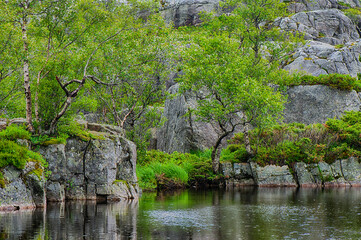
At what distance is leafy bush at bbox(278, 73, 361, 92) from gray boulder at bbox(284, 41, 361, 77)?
4.08m

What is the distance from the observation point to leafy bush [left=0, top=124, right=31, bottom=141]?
71.3 feet

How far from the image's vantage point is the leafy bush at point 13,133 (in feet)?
71.3

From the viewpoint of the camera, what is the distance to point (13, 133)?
72.3 ft

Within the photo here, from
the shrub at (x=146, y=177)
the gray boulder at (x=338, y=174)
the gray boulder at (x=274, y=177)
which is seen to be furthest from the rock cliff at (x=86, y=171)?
the gray boulder at (x=338, y=174)

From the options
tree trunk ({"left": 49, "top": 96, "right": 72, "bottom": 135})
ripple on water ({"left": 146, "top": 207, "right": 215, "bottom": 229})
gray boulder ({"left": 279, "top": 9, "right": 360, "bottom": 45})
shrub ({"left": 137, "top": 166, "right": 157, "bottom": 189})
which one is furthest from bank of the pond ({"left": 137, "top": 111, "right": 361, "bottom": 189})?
gray boulder ({"left": 279, "top": 9, "right": 360, "bottom": 45})

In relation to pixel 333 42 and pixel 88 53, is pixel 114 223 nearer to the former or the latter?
pixel 88 53

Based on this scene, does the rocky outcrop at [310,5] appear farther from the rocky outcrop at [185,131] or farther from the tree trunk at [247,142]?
the tree trunk at [247,142]

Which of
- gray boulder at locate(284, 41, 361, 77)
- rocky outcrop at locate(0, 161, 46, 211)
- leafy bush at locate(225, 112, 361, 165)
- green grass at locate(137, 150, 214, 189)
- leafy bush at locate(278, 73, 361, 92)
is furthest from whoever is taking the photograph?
gray boulder at locate(284, 41, 361, 77)

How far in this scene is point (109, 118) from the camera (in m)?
36.7

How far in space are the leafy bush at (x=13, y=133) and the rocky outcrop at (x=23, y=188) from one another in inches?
87.9

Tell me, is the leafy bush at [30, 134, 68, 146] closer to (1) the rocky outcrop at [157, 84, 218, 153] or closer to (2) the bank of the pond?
(2) the bank of the pond

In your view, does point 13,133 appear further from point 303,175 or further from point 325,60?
point 325,60

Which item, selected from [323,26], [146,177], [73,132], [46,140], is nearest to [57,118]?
[73,132]

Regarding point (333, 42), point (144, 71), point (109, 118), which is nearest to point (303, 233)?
point (144, 71)
